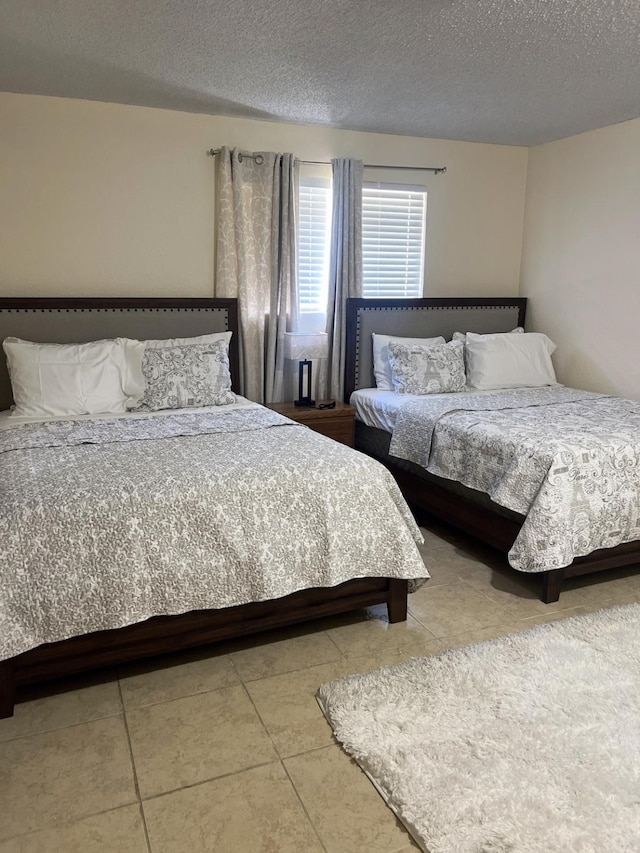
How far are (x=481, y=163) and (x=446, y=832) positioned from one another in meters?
4.59

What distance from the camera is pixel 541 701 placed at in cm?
223

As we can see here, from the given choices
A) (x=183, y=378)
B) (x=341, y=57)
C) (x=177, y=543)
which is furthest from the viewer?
(x=183, y=378)

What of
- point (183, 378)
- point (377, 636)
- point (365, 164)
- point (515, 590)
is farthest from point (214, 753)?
point (365, 164)

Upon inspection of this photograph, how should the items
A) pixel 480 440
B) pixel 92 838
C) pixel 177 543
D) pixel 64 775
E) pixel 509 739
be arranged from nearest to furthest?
pixel 92 838
pixel 64 775
pixel 509 739
pixel 177 543
pixel 480 440

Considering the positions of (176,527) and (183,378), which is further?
(183,378)

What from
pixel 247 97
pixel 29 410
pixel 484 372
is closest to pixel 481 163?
pixel 484 372

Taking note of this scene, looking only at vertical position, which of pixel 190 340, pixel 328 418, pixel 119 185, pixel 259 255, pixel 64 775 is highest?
pixel 119 185

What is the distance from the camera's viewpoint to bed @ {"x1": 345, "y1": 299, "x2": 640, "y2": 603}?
9.86ft

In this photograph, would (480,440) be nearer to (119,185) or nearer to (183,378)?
(183,378)

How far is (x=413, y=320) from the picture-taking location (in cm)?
483

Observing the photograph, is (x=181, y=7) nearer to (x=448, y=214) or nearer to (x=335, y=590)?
(x=335, y=590)

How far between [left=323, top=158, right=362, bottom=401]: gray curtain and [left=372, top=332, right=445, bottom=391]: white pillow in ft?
0.77

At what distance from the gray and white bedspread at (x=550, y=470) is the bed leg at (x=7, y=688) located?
211 centimetres

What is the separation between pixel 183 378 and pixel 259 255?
1.14 metres
